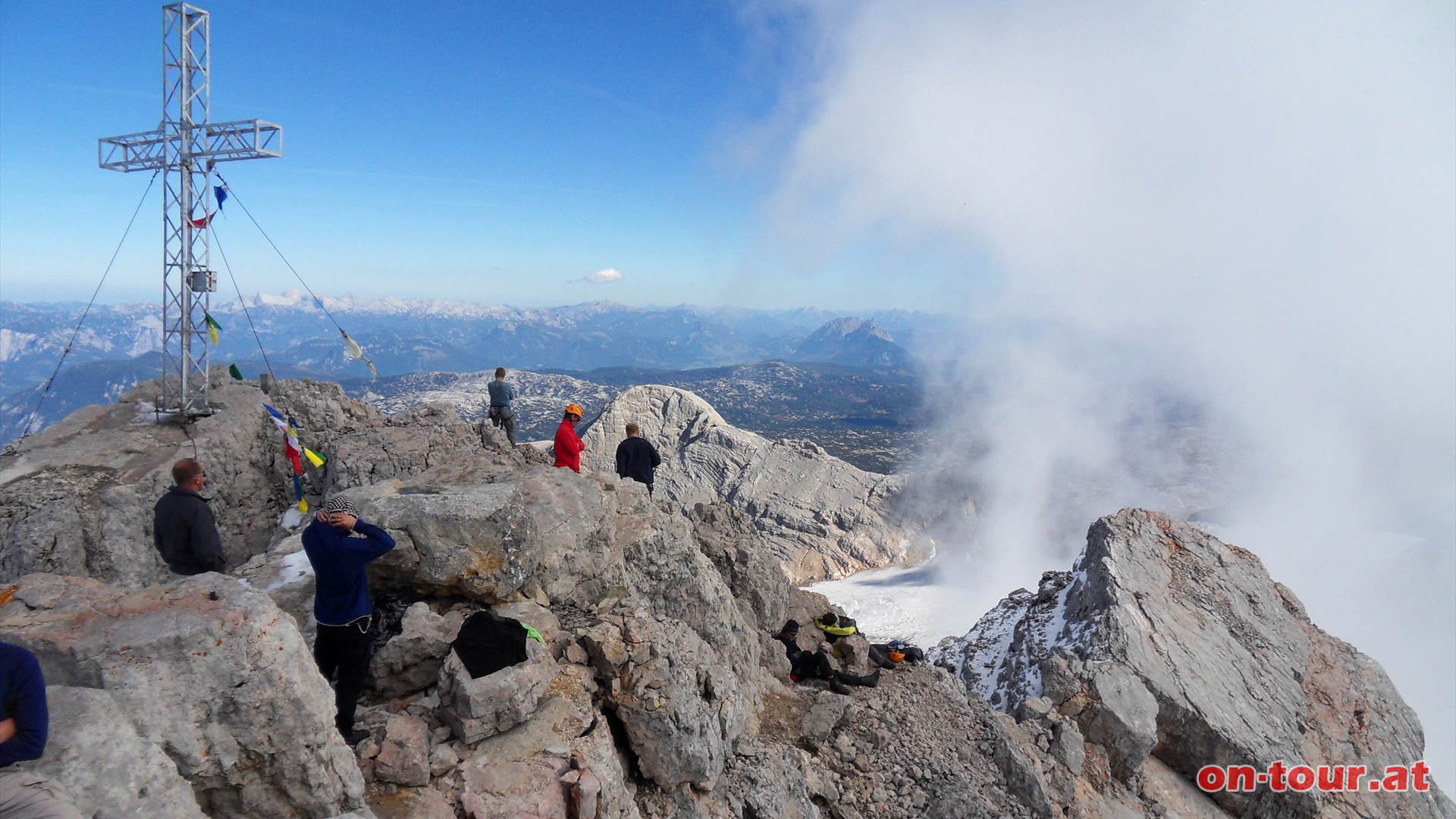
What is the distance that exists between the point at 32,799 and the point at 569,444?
9.21 meters

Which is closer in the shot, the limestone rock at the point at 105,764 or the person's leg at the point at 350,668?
the limestone rock at the point at 105,764

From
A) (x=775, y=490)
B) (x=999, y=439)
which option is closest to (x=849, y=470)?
(x=775, y=490)

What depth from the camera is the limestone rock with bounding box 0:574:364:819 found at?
14.0ft

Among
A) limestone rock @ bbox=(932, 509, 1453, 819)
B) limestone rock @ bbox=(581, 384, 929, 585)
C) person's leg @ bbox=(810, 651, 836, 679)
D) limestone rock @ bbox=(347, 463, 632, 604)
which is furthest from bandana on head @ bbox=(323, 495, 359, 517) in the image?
limestone rock @ bbox=(581, 384, 929, 585)

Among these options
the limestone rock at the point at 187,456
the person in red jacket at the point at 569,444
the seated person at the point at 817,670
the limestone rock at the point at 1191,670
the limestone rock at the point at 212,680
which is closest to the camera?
the limestone rock at the point at 212,680

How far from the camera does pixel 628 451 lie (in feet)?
44.5

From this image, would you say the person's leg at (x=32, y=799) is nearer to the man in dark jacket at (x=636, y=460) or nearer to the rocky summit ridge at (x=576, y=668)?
the rocky summit ridge at (x=576, y=668)

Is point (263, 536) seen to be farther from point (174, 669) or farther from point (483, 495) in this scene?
point (174, 669)

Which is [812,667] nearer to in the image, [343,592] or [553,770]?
[553,770]

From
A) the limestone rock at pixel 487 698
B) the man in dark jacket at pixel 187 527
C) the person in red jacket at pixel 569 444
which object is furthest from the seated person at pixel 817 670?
the man in dark jacket at pixel 187 527

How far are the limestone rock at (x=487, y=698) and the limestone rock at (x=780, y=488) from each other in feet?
145

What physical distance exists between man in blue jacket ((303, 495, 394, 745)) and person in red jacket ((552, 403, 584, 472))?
20.1ft

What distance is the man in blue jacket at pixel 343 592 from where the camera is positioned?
6.03m

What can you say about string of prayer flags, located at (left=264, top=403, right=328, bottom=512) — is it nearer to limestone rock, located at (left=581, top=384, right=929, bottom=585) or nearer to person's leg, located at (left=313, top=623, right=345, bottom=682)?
person's leg, located at (left=313, top=623, right=345, bottom=682)
